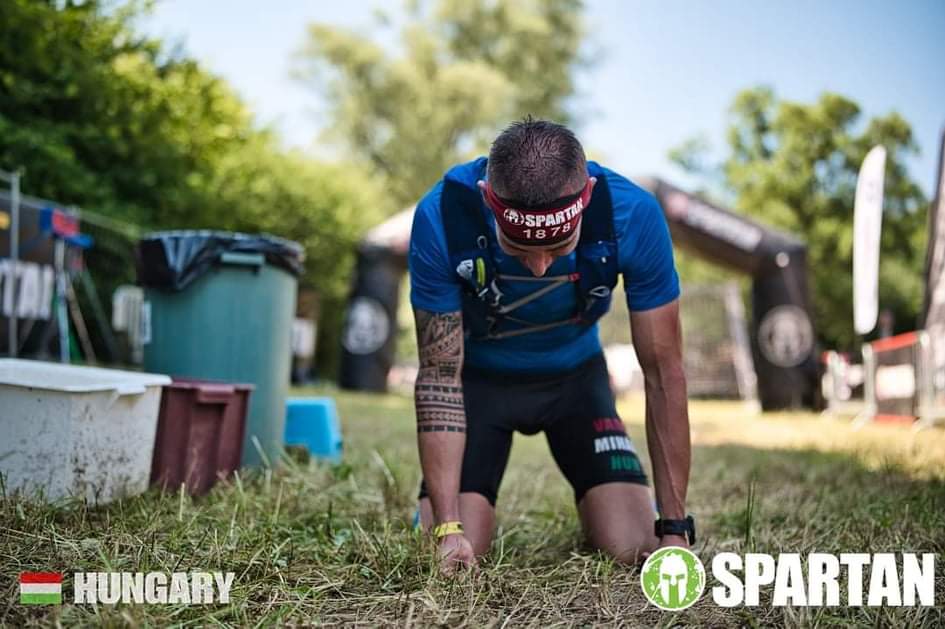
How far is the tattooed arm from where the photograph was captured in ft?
9.09

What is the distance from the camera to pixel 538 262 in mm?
2615

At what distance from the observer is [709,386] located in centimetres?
2031

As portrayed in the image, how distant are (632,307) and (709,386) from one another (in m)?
18.3

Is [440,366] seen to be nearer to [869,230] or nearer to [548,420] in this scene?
[548,420]

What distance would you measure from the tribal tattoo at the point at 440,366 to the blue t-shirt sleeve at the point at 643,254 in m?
0.58

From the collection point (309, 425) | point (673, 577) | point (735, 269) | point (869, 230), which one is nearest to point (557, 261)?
point (673, 577)

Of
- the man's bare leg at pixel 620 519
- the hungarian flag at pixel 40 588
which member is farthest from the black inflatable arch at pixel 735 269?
the hungarian flag at pixel 40 588

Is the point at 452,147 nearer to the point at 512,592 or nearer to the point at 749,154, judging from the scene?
the point at 749,154

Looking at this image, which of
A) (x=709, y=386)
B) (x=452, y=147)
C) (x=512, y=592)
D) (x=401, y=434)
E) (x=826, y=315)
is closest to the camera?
(x=512, y=592)

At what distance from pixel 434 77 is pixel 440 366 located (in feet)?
85.0

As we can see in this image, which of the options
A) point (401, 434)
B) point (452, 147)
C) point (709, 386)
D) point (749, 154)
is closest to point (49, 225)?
point (401, 434)

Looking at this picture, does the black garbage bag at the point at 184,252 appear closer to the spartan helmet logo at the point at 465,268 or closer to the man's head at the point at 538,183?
the spartan helmet logo at the point at 465,268

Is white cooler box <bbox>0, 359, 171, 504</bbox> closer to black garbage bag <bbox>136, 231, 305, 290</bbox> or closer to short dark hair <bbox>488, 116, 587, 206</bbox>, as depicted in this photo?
black garbage bag <bbox>136, 231, 305, 290</bbox>

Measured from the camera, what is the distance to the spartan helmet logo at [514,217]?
241 centimetres
